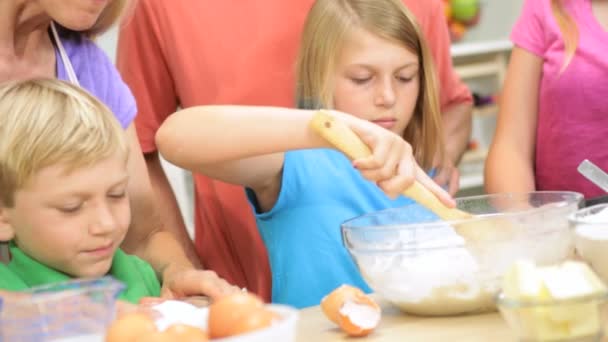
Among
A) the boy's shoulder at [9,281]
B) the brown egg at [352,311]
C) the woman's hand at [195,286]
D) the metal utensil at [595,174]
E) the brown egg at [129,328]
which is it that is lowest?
the woman's hand at [195,286]

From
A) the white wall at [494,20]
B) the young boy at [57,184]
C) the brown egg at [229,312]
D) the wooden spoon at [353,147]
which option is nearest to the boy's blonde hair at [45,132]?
the young boy at [57,184]

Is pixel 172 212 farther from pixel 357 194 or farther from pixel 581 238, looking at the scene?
pixel 581 238

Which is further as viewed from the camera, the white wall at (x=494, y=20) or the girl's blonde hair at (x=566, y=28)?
the white wall at (x=494, y=20)

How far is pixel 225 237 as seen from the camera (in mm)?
1927

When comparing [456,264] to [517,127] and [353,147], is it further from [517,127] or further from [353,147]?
[517,127]

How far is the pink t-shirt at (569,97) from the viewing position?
1.69 meters

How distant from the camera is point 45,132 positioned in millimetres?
1205

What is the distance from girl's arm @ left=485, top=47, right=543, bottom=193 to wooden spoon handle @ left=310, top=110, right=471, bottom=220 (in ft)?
2.16

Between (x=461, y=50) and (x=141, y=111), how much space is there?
6.54 feet

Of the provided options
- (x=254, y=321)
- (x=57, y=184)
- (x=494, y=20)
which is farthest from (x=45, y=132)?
(x=494, y=20)

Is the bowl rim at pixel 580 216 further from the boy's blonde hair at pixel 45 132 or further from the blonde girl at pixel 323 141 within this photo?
the boy's blonde hair at pixel 45 132

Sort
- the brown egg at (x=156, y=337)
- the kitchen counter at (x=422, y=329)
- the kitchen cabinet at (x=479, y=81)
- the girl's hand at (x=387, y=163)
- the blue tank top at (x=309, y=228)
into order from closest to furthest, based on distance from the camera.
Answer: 1. the brown egg at (x=156, y=337)
2. the kitchen counter at (x=422, y=329)
3. the girl's hand at (x=387, y=163)
4. the blue tank top at (x=309, y=228)
5. the kitchen cabinet at (x=479, y=81)

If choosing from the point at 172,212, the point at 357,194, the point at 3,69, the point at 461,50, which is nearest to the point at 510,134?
the point at 357,194

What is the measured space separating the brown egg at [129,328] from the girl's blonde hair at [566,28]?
1146 millimetres
